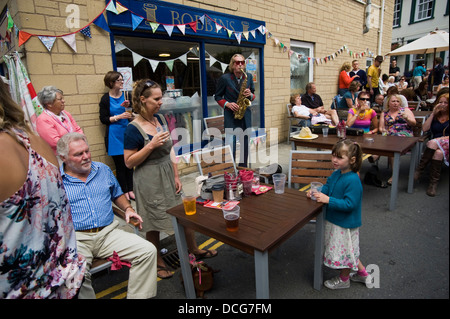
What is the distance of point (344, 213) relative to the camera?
2301mm

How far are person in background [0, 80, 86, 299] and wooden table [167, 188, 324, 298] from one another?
0.93 metres

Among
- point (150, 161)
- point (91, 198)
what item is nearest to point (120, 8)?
point (150, 161)

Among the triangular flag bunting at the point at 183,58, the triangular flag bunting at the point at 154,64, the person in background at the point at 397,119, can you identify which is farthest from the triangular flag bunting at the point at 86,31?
the person in background at the point at 397,119

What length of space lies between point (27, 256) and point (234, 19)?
609 cm

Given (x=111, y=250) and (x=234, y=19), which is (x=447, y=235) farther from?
(x=234, y=19)

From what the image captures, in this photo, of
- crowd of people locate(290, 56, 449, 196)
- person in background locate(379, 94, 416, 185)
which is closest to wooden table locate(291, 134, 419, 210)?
crowd of people locate(290, 56, 449, 196)

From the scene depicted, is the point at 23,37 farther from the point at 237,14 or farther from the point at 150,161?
the point at 237,14

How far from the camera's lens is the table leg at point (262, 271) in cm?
169

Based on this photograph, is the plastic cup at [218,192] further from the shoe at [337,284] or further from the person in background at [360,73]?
the person in background at [360,73]

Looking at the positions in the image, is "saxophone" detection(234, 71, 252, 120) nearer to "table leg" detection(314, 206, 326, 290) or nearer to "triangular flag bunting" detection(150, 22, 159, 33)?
"triangular flag bunting" detection(150, 22, 159, 33)

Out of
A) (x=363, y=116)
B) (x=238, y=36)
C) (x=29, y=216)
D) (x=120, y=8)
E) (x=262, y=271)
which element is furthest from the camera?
(x=238, y=36)

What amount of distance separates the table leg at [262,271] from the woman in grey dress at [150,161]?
3.85ft

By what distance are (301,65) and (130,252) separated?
761 centimetres
